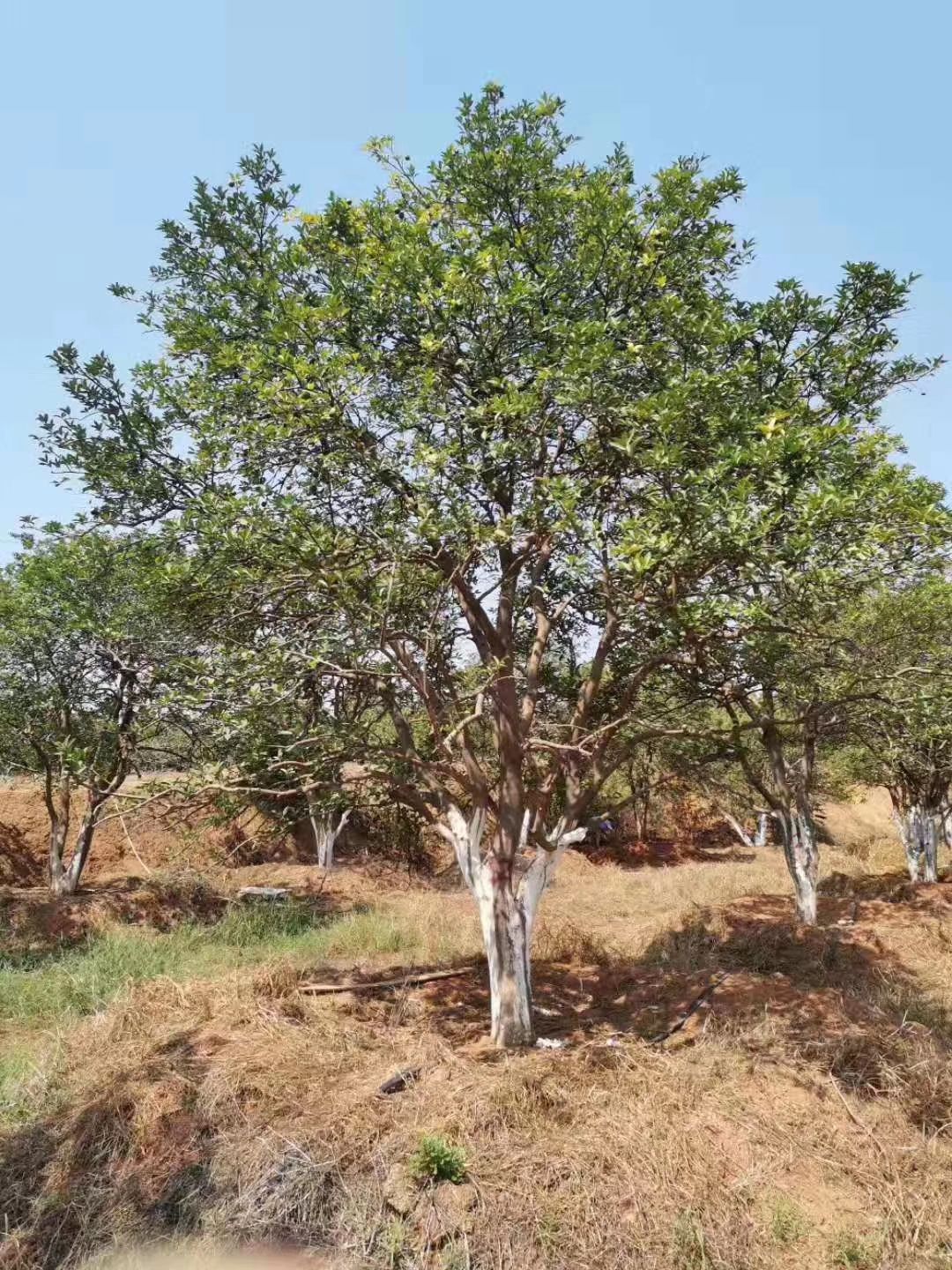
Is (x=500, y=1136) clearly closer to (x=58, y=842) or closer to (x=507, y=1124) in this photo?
(x=507, y=1124)

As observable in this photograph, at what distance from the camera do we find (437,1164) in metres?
5.55

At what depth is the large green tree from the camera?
6.56 meters

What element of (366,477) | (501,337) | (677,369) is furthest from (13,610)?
(677,369)

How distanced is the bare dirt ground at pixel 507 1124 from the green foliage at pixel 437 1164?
69 mm

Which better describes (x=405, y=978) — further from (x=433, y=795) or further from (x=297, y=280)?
(x=297, y=280)

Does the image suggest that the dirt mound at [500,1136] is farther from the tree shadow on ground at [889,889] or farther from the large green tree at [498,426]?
the tree shadow on ground at [889,889]

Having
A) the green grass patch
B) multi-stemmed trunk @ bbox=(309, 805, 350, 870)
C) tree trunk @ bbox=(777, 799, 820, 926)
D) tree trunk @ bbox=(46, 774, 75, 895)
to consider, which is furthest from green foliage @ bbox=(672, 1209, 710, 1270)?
multi-stemmed trunk @ bbox=(309, 805, 350, 870)

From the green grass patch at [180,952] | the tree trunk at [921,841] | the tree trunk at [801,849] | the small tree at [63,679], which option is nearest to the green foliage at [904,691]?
the tree trunk at [921,841]

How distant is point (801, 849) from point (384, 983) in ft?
28.6

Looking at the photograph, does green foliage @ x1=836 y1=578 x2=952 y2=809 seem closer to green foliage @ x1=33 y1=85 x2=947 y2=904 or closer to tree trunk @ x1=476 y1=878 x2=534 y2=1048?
green foliage @ x1=33 y1=85 x2=947 y2=904

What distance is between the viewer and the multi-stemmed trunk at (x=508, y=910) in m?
8.21

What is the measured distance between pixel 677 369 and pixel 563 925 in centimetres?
1042

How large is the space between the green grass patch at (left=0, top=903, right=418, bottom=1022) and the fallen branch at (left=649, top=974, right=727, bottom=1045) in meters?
5.43

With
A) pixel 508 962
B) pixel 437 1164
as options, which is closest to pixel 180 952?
pixel 508 962
